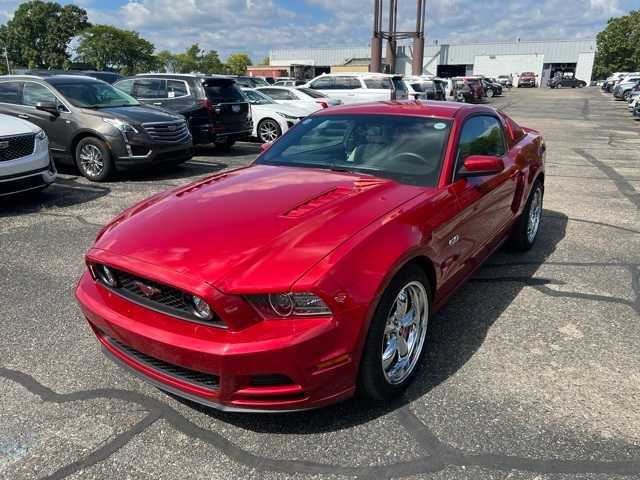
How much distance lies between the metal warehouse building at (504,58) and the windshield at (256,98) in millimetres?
73346

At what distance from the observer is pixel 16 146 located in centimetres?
636

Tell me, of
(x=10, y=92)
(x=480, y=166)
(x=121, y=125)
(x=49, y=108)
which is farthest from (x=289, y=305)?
(x=10, y=92)

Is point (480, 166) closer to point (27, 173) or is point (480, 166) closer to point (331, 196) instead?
point (331, 196)

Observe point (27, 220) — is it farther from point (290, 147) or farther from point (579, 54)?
point (579, 54)

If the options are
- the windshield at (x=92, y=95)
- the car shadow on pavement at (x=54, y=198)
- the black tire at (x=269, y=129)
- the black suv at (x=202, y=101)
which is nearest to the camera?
the car shadow on pavement at (x=54, y=198)

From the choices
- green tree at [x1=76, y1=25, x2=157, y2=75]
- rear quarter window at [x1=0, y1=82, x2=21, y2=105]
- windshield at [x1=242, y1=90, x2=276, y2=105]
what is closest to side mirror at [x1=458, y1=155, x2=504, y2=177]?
rear quarter window at [x1=0, y1=82, x2=21, y2=105]

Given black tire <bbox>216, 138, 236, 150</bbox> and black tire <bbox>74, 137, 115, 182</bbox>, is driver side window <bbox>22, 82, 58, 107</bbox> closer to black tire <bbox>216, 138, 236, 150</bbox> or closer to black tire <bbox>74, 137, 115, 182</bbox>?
black tire <bbox>74, 137, 115, 182</bbox>

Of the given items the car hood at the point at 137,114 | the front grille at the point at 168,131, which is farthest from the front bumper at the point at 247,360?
the car hood at the point at 137,114

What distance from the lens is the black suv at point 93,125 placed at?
8.08 metres

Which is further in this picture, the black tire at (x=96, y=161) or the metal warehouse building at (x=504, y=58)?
the metal warehouse building at (x=504, y=58)

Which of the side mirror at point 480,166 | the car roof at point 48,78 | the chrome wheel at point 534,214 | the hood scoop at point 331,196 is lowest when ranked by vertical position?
the chrome wheel at point 534,214

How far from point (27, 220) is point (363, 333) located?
532cm

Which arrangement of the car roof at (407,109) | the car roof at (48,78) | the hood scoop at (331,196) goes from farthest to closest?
the car roof at (48,78) < the car roof at (407,109) < the hood scoop at (331,196)

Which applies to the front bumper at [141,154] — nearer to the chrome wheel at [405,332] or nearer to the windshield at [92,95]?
the windshield at [92,95]
